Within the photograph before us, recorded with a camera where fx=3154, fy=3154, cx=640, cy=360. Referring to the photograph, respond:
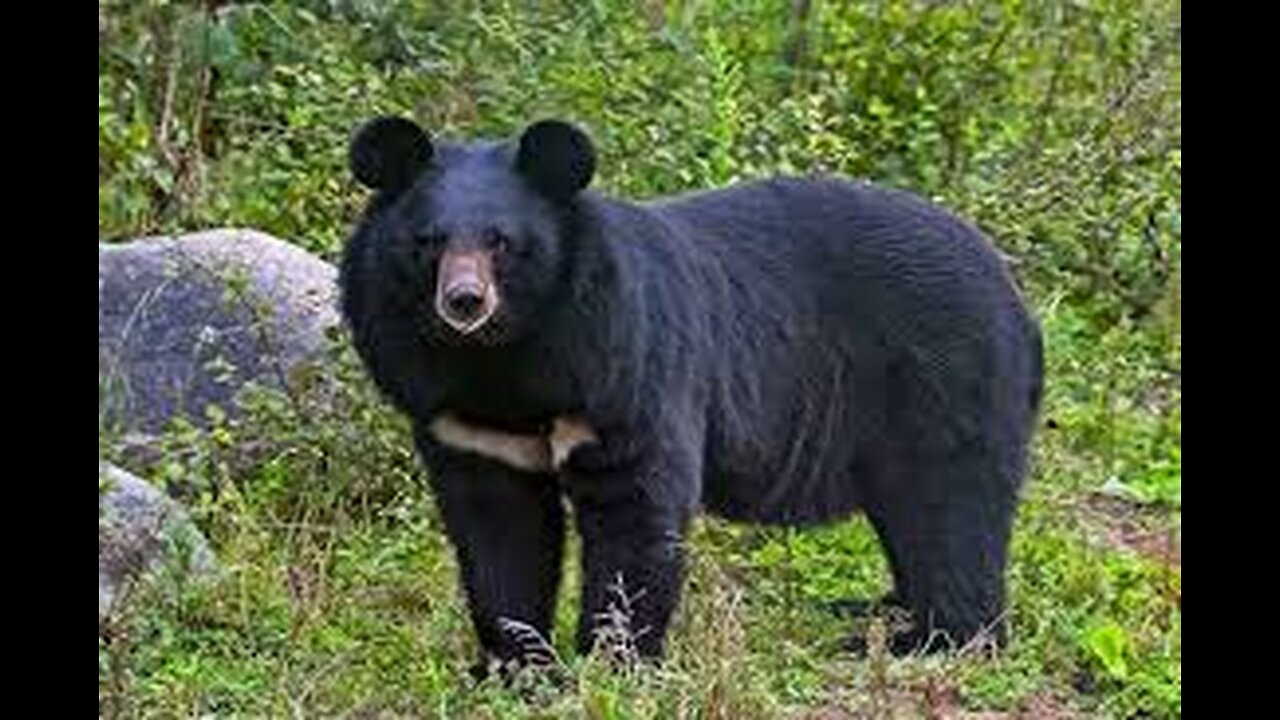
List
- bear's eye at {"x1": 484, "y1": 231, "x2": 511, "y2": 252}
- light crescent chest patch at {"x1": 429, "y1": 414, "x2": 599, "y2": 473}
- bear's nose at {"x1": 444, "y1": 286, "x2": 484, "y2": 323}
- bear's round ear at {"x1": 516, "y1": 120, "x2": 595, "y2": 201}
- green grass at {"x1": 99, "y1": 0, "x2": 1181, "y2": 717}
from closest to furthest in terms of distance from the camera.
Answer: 1. bear's nose at {"x1": 444, "y1": 286, "x2": 484, "y2": 323}
2. bear's eye at {"x1": 484, "y1": 231, "x2": 511, "y2": 252}
3. bear's round ear at {"x1": 516, "y1": 120, "x2": 595, "y2": 201}
4. light crescent chest patch at {"x1": 429, "y1": 414, "x2": 599, "y2": 473}
5. green grass at {"x1": 99, "y1": 0, "x2": 1181, "y2": 717}

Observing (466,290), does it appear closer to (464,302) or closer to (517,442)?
(464,302)

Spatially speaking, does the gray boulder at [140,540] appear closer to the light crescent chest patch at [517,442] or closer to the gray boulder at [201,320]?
the gray boulder at [201,320]

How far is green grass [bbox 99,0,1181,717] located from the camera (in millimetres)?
6781

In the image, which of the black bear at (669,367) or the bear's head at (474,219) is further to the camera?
the black bear at (669,367)

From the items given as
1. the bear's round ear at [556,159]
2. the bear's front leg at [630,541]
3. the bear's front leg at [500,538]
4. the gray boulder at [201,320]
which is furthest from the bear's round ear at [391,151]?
the gray boulder at [201,320]

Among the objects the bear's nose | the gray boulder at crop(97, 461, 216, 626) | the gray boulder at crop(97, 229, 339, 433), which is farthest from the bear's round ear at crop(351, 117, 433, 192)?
the gray boulder at crop(97, 229, 339, 433)

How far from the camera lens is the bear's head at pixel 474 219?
6.33 m

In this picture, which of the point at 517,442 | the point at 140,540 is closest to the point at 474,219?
the point at 517,442

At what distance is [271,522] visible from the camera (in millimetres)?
7938

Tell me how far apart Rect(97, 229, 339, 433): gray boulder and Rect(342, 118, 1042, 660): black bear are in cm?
160

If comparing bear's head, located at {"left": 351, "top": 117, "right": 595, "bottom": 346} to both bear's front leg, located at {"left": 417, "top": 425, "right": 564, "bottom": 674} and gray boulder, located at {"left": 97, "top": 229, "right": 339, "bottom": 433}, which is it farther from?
gray boulder, located at {"left": 97, "top": 229, "right": 339, "bottom": 433}

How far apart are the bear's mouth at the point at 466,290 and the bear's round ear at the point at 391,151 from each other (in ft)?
1.00

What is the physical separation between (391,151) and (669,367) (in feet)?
2.49
